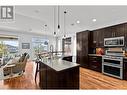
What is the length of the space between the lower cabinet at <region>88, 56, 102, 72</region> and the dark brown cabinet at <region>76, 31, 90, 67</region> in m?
0.44

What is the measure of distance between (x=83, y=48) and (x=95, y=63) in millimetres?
1413

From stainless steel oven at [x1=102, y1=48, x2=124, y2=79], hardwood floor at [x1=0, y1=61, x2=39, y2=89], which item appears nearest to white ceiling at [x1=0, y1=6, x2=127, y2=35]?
stainless steel oven at [x1=102, y1=48, x2=124, y2=79]

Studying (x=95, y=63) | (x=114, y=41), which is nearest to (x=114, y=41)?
(x=114, y=41)

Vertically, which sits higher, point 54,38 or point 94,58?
point 54,38

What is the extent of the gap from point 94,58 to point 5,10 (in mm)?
5117

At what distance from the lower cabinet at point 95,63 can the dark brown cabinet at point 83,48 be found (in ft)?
1.44

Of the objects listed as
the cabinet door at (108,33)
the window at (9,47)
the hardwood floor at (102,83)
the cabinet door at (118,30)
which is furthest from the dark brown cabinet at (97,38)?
the window at (9,47)

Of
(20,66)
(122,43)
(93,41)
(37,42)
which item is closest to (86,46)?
(93,41)

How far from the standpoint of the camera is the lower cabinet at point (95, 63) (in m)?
5.76

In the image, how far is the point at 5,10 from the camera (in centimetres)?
507

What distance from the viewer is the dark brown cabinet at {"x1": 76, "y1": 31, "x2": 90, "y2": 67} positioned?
683cm

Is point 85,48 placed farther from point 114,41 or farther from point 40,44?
point 40,44

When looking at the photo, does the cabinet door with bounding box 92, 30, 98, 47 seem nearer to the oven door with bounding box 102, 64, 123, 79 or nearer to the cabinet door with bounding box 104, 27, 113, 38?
the cabinet door with bounding box 104, 27, 113, 38
